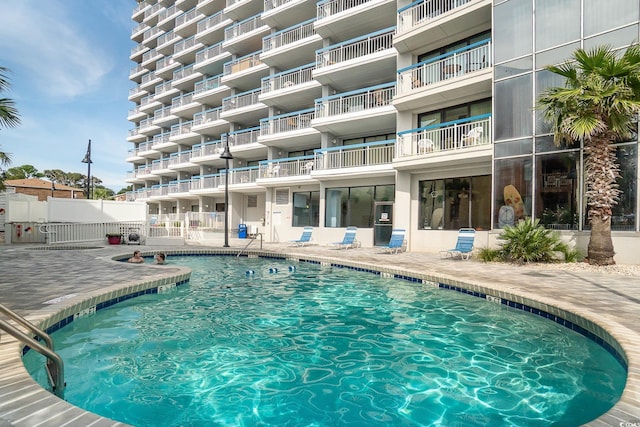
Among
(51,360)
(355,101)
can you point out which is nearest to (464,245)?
(355,101)

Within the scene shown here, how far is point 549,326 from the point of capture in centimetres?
560

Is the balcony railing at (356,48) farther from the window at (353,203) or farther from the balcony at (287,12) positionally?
the window at (353,203)

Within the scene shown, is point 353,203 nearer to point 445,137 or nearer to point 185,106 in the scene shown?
point 445,137

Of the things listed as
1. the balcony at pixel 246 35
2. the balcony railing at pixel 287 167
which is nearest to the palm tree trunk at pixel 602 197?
the balcony railing at pixel 287 167

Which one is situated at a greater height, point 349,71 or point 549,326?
point 349,71

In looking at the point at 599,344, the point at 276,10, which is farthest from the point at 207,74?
the point at 599,344

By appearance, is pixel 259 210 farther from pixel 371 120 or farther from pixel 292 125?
pixel 371 120

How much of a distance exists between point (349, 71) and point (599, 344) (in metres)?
17.2

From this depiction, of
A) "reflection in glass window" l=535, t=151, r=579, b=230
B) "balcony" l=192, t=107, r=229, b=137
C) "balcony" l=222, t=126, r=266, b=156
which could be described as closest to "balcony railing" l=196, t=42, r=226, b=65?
"balcony" l=192, t=107, r=229, b=137

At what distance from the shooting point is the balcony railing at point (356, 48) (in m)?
17.9

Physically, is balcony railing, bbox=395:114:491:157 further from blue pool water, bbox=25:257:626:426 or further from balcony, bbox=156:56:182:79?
balcony, bbox=156:56:182:79

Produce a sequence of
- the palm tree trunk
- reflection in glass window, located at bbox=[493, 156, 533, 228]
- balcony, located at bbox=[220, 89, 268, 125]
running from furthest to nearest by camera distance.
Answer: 1. balcony, located at bbox=[220, 89, 268, 125]
2. reflection in glass window, located at bbox=[493, 156, 533, 228]
3. the palm tree trunk

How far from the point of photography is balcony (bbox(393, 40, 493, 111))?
13.4 m

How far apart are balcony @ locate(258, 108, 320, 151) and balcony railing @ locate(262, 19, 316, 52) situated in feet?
16.6
